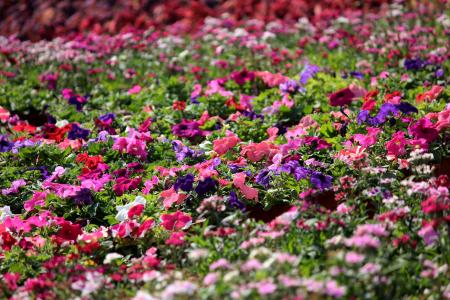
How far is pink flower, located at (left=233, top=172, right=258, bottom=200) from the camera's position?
14.2ft

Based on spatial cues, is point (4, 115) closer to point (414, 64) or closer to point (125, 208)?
point (125, 208)

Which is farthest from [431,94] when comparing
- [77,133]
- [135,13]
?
[135,13]

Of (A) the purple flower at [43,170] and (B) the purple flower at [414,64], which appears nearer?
(A) the purple flower at [43,170]

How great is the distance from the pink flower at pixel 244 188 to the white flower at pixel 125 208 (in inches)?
22.6

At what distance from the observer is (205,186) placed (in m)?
4.15

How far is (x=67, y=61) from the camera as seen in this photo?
27.4ft

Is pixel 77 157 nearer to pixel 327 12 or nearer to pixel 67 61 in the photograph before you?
pixel 67 61

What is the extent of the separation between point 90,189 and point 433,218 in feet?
7.41

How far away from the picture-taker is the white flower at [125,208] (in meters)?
4.26

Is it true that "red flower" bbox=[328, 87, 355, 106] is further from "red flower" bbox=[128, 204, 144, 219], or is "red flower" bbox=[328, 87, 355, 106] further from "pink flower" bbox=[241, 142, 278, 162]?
"red flower" bbox=[128, 204, 144, 219]

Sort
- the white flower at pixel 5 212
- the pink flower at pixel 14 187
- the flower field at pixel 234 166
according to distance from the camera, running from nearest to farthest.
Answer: the flower field at pixel 234 166, the white flower at pixel 5 212, the pink flower at pixel 14 187

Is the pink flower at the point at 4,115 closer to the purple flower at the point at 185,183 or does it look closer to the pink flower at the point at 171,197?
the pink flower at the point at 171,197

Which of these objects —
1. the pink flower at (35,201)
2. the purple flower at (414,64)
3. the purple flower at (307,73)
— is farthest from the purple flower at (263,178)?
the purple flower at (414,64)

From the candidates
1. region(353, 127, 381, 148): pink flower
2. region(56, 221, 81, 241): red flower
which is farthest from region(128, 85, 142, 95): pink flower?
region(56, 221, 81, 241): red flower
